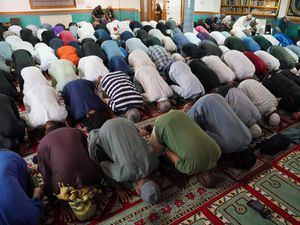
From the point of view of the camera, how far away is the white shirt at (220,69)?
3.53m

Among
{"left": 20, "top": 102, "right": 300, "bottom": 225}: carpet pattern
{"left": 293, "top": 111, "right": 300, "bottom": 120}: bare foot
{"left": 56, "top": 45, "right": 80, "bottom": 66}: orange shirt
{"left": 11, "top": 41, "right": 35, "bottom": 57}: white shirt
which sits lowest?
{"left": 20, "top": 102, "right": 300, "bottom": 225}: carpet pattern

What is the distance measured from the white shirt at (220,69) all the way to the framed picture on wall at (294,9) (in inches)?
226

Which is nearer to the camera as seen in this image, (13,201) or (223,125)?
(13,201)

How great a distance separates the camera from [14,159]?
5.40ft

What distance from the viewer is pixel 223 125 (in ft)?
6.84

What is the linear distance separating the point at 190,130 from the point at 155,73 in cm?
151

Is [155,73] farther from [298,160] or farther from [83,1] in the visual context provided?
[83,1]

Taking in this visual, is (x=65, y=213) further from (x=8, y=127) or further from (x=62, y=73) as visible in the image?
(x=62, y=73)

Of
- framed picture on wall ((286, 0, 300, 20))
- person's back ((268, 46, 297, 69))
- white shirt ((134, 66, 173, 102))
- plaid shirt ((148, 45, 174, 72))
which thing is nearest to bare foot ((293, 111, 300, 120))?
white shirt ((134, 66, 173, 102))

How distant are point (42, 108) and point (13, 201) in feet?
4.05

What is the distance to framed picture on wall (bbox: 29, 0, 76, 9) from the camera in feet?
23.9

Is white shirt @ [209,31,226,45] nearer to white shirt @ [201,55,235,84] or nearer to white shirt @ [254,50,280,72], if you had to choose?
white shirt @ [254,50,280,72]

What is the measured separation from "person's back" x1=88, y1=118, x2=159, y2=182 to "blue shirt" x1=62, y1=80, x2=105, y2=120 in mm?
769

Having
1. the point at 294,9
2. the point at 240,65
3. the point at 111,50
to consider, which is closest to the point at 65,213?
the point at 111,50
